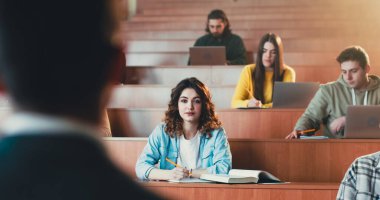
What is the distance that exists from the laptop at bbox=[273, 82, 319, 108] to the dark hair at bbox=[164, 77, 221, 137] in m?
0.73

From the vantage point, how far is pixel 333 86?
3645mm

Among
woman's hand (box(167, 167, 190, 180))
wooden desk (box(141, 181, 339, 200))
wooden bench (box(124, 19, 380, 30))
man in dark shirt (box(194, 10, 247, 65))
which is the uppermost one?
wooden bench (box(124, 19, 380, 30))

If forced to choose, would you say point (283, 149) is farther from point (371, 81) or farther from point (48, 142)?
point (48, 142)

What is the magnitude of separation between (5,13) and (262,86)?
4.02 meters

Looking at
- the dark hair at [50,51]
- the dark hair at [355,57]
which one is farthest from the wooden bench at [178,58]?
the dark hair at [50,51]

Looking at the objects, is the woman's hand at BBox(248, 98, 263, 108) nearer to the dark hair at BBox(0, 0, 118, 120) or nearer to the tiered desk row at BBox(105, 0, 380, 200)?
the tiered desk row at BBox(105, 0, 380, 200)

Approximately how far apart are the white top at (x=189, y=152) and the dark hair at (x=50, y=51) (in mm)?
2744

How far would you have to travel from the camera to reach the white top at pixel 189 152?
3.10 metres

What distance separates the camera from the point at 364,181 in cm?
205

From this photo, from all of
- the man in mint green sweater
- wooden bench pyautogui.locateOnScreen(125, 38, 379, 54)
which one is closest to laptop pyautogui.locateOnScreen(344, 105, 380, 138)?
the man in mint green sweater

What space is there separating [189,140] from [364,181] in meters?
1.17

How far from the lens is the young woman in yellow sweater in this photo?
167 inches

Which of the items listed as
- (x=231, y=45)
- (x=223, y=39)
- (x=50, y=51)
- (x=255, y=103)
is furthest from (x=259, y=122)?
(x=50, y=51)

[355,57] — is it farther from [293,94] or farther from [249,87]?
[249,87]
